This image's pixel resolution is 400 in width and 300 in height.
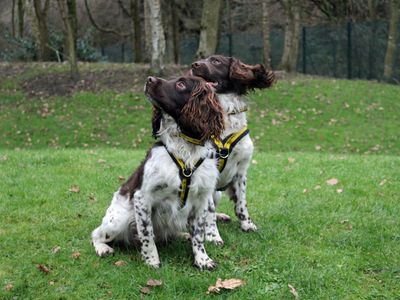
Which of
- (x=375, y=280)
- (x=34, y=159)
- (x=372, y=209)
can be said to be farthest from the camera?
(x=34, y=159)

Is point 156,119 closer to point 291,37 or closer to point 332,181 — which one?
point 332,181

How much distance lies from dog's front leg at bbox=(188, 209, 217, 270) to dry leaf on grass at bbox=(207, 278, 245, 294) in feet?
1.12

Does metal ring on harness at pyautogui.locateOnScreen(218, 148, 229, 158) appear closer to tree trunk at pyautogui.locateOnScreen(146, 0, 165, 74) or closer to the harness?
the harness

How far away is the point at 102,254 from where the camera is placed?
4.91 metres

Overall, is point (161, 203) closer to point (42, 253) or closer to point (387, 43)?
point (42, 253)

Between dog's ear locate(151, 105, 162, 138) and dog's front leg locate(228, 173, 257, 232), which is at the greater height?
dog's ear locate(151, 105, 162, 138)

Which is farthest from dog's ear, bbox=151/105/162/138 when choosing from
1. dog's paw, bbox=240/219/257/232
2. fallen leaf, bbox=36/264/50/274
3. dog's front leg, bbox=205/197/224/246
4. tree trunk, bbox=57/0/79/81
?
tree trunk, bbox=57/0/79/81

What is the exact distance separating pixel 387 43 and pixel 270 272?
66.4 ft

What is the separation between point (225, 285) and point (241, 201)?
1.57 metres

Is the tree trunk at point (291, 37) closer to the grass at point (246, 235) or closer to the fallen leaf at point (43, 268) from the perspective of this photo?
the grass at point (246, 235)

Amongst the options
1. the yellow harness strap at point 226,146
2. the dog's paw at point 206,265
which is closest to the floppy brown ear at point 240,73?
the yellow harness strap at point 226,146

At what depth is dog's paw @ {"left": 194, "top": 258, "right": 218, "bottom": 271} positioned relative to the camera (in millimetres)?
4676

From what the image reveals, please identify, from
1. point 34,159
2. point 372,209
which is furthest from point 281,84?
point 372,209

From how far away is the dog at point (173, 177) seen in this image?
4410 millimetres
